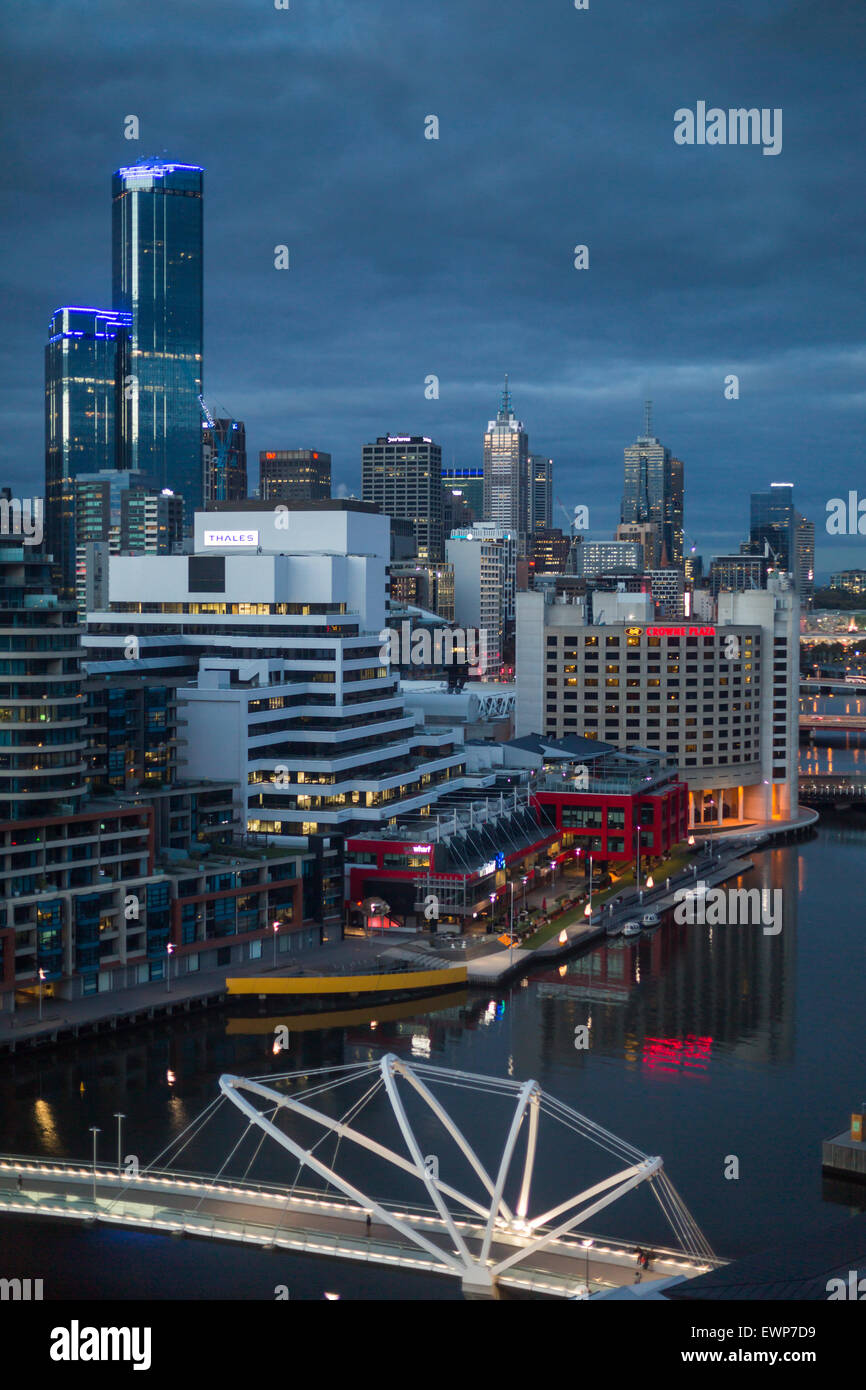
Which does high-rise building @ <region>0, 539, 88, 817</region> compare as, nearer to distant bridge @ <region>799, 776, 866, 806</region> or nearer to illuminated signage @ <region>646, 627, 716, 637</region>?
illuminated signage @ <region>646, 627, 716, 637</region>

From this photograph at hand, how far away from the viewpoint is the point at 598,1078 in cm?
4219

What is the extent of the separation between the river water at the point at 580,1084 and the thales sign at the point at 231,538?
1022 inches

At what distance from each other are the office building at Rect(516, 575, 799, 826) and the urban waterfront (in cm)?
2915

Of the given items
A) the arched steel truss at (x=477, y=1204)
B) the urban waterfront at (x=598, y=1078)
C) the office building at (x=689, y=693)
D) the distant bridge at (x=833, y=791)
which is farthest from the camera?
the distant bridge at (x=833, y=791)

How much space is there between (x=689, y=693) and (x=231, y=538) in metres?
32.3

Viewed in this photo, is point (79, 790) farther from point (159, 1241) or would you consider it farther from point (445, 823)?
point (159, 1241)

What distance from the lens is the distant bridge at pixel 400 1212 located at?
1043 inches

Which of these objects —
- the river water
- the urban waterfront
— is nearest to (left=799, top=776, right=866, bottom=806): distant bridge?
the urban waterfront

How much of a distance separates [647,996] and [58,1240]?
1076 inches

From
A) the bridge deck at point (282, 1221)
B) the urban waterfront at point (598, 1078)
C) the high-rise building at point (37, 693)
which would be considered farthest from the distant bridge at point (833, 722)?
the bridge deck at point (282, 1221)

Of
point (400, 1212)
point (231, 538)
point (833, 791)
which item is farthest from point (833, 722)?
point (400, 1212)

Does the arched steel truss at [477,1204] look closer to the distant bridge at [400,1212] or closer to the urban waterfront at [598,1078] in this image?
the distant bridge at [400,1212]

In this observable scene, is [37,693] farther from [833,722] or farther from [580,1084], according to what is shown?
[833,722]
